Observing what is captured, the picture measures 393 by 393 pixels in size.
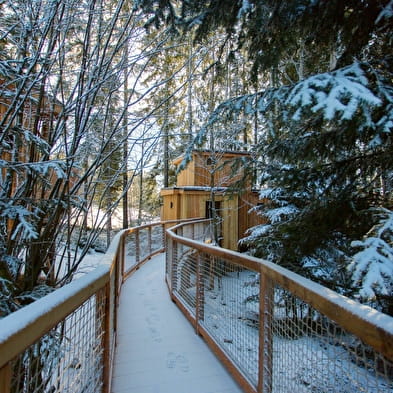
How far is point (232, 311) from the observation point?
2.69 m

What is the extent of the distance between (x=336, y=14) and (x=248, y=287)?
2.67 m

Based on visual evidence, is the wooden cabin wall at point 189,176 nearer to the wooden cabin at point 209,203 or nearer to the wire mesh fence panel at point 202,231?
the wooden cabin at point 209,203

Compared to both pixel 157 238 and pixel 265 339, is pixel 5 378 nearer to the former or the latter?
pixel 265 339

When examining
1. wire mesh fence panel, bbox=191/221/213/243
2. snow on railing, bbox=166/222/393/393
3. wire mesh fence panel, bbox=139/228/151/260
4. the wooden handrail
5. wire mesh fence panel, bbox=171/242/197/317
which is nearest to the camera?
the wooden handrail

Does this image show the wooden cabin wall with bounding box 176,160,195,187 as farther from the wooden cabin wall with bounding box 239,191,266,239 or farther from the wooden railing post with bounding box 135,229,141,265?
the wooden railing post with bounding box 135,229,141,265

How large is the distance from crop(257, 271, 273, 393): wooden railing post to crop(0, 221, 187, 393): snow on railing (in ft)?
3.39

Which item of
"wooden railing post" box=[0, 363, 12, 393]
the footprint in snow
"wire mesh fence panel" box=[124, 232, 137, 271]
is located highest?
"wooden railing post" box=[0, 363, 12, 393]

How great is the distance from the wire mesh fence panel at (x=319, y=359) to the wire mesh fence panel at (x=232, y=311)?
1.40ft

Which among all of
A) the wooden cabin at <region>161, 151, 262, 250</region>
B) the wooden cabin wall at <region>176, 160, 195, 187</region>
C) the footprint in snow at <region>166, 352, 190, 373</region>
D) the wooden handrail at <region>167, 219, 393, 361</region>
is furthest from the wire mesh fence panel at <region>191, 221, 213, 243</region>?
the wooden handrail at <region>167, 219, 393, 361</region>

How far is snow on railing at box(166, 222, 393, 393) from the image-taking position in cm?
107

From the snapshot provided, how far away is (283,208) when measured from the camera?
604 centimetres

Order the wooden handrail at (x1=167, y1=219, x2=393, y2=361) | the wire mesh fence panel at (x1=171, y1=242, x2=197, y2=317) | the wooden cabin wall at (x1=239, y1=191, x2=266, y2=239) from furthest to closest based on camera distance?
the wooden cabin wall at (x1=239, y1=191, x2=266, y2=239) < the wire mesh fence panel at (x1=171, y1=242, x2=197, y2=317) < the wooden handrail at (x1=167, y1=219, x2=393, y2=361)

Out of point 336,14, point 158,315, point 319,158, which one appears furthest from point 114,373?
point 336,14

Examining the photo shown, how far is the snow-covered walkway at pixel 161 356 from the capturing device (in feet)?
7.84
